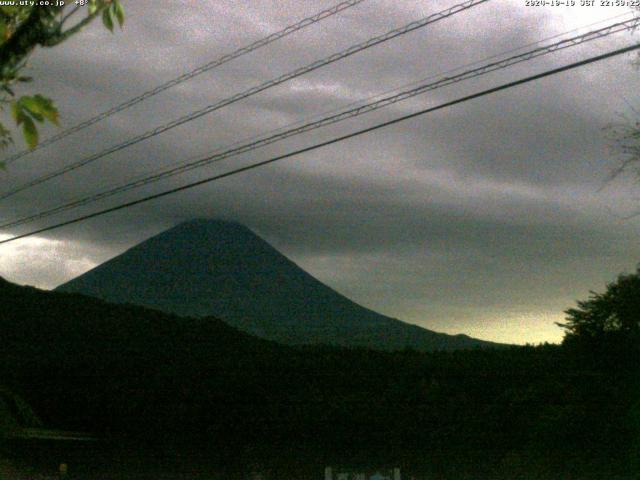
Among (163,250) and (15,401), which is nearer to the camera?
(15,401)

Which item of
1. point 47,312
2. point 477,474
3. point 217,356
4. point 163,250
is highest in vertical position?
point 163,250

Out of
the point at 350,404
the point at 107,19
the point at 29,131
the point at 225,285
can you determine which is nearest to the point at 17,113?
the point at 29,131

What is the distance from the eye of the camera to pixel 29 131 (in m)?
3.35

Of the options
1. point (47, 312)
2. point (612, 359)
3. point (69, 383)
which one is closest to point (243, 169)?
point (612, 359)

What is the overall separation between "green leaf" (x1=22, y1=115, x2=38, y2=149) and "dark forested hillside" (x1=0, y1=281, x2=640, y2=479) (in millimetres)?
18939

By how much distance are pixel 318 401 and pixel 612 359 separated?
8396 millimetres

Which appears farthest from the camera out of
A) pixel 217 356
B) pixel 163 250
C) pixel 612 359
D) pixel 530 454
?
pixel 163 250

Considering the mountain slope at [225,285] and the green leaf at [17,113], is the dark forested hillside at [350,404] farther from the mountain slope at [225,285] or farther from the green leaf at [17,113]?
the mountain slope at [225,285]

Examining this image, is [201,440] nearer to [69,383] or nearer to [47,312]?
[69,383]

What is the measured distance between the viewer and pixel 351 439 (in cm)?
2281

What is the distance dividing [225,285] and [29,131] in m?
145

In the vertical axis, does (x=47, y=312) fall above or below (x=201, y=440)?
above

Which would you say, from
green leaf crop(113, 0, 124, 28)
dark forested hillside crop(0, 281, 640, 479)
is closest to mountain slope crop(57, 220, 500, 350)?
dark forested hillside crop(0, 281, 640, 479)

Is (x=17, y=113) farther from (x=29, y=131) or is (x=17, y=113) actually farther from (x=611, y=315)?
(x=611, y=315)
